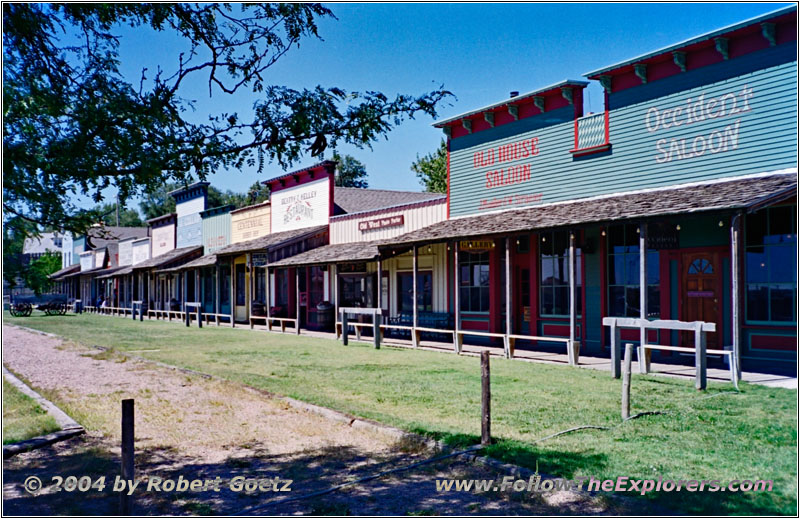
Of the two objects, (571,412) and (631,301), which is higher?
(631,301)

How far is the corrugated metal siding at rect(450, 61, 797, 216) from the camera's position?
1305cm

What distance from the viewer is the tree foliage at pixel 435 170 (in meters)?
45.6

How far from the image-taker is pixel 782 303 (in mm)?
13453

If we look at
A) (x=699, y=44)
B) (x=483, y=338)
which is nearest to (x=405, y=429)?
(x=699, y=44)

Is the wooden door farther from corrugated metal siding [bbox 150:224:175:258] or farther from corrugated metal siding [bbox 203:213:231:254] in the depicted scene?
corrugated metal siding [bbox 150:224:175:258]

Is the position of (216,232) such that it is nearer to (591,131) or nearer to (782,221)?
(591,131)

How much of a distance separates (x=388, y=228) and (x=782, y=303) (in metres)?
13.0

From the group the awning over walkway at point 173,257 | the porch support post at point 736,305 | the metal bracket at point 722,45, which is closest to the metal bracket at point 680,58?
the metal bracket at point 722,45

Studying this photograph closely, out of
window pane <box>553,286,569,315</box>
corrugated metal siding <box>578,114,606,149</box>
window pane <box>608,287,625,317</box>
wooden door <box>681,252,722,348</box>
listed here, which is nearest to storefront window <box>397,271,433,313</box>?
window pane <box>553,286,569,315</box>

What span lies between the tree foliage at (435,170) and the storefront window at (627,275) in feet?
95.2

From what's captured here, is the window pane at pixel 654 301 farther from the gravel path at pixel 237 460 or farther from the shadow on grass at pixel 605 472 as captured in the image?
the shadow on grass at pixel 605 472

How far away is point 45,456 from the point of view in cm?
764

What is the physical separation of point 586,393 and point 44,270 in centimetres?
789

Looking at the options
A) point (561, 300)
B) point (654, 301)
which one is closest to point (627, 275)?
point (654, 301)
